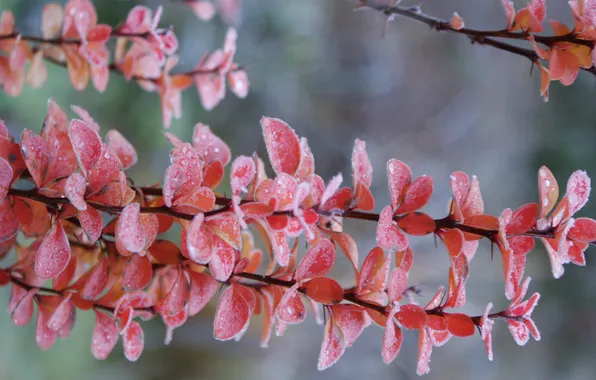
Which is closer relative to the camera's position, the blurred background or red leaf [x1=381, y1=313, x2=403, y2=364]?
red leaf [x1=381, y1=313, x2=403, y2=364]

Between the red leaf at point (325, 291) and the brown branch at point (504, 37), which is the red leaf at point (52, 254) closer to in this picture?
the red leaf at point (325, 291)

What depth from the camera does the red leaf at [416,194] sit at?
336 millimetres

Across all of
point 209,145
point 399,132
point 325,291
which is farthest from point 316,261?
point 399,132

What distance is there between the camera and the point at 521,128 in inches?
69.2

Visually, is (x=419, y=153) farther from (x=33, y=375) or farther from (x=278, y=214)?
(x=278, y=214)

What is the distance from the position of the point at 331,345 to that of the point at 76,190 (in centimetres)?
18

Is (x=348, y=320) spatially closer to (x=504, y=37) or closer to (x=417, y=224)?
(x=417, y=224)

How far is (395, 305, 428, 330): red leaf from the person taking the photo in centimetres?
33

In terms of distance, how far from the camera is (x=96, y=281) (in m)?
0.37

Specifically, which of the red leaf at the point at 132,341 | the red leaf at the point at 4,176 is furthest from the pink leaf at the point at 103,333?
the red leaf at the point at 4,176

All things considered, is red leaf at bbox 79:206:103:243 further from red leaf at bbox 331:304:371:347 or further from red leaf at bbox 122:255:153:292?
red leaf at bbox 331:304:371:347

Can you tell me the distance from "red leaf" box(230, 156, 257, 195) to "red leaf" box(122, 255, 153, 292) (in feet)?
0.33

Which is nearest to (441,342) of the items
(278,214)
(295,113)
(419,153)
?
(278,214)

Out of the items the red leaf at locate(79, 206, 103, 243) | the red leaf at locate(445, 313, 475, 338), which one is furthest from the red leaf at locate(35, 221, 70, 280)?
the red leaf at locate(445, 313, 475, 338)
